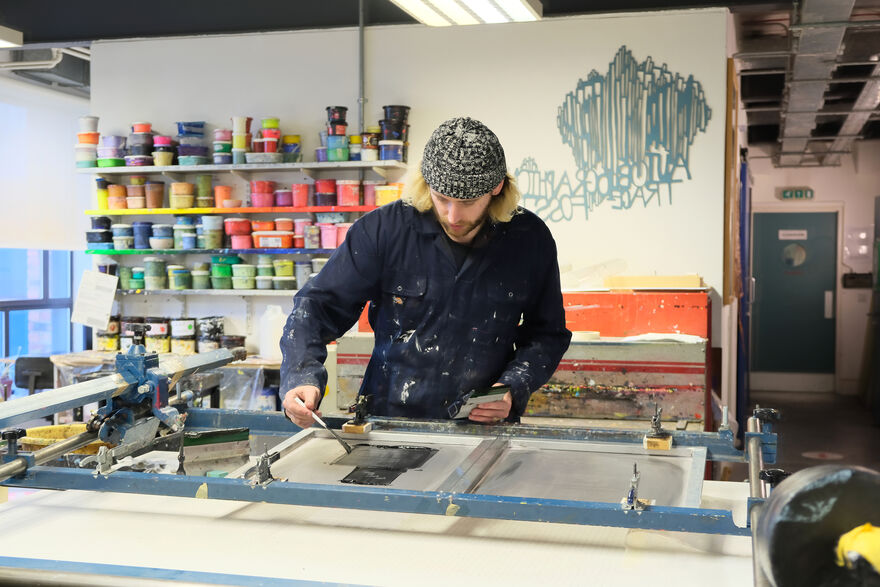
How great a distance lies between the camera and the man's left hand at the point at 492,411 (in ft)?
7.06

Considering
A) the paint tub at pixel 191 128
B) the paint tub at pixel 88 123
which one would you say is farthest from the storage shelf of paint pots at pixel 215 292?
the paint tub at pixel 88 123

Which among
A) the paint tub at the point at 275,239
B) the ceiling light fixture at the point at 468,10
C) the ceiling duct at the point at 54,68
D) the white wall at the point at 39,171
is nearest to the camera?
the ceiling light fixture at the point at 468,10

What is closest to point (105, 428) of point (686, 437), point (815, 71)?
point (686, 437)

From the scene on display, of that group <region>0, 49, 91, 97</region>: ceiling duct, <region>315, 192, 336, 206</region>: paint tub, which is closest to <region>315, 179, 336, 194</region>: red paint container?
<region>315, 192, 336, 206</region>: paint tub

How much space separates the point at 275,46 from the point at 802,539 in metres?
5.38

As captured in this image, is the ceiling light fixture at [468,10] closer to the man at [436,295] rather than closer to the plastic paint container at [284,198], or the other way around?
the man at [436,295]

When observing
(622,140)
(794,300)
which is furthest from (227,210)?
(794,300)

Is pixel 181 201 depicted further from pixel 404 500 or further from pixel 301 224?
pixel 404 500

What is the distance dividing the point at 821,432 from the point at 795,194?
12.1ft

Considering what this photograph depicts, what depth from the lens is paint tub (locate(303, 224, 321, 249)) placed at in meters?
5.38

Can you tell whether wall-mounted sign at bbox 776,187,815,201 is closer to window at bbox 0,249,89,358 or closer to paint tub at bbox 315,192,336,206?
paint tub at bbox 315,192,336,206

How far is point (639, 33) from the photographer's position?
16.3ft

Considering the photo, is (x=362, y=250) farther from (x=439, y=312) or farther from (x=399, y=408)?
(x=399, y=408)

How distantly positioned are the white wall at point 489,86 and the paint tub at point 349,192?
429 mm
